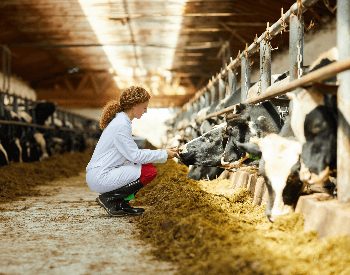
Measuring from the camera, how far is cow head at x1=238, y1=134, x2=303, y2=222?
8.30 ft

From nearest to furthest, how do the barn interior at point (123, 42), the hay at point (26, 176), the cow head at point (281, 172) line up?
the cow head at point (281, 172)
the hay at point (26, 176)
the barn interior at point (123, 42)

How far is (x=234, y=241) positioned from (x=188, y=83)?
1898 cm

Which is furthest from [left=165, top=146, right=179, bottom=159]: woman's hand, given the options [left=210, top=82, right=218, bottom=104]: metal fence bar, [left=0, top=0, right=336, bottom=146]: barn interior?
[left=210, top=82, right=218, bottom=104]: metal fence bar

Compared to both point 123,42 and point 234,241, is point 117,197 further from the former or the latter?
point 123,42

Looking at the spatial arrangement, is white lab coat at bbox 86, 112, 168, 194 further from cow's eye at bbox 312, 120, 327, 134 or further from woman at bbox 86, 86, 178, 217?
cow's eye at bbox 312, 120, 327, 134

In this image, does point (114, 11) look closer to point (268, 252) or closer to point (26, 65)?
point (26, 65)

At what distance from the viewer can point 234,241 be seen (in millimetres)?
2285

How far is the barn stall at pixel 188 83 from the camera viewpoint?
84.0 inches

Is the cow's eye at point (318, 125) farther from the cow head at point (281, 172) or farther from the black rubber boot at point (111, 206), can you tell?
the black rubber boot at point (111, 206)

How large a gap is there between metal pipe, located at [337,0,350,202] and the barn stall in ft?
0.03

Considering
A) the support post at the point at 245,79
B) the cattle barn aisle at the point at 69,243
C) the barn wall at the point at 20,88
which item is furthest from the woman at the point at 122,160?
the barn wall at the point at 20,88

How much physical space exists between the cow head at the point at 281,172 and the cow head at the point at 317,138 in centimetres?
12

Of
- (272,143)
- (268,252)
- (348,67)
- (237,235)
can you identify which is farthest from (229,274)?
(348,67)

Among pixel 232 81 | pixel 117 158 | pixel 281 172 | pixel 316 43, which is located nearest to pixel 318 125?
pixel 281 172
